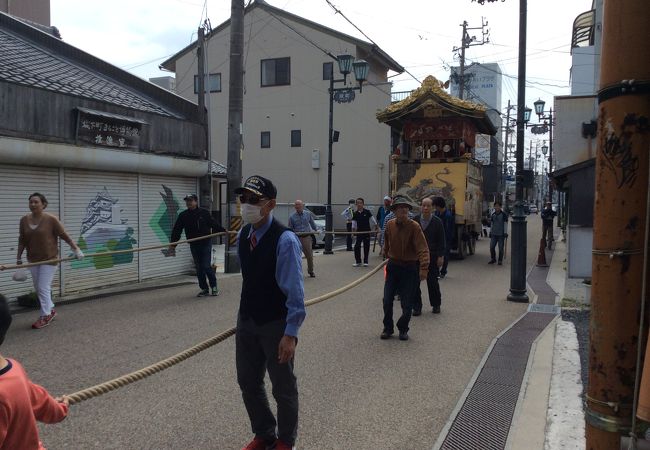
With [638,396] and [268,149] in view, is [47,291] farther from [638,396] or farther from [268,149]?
[268,149]

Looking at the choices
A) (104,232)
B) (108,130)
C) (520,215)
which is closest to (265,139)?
(108,130)

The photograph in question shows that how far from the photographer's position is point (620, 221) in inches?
73.3

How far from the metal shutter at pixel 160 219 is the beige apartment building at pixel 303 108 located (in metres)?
17.1

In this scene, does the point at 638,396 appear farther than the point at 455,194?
No

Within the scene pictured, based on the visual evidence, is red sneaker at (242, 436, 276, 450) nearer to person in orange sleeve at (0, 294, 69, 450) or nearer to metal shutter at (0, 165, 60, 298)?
person in orange sleeve at (0, 294, 69, 450)

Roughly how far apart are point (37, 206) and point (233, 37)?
730cm

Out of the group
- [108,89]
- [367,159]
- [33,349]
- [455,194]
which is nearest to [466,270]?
[455,194]

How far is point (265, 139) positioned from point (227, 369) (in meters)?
26.2

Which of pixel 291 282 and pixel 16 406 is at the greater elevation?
pixel 291 282

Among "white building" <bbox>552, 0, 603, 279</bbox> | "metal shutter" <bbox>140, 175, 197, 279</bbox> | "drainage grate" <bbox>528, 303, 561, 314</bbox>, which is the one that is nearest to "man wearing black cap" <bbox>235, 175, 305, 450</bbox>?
"white building" <bbox>552, 0, 603, 279</bbox>

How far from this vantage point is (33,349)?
625 centimetres

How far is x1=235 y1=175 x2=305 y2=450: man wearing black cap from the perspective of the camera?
343 cm

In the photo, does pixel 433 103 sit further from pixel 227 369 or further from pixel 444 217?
pixel 227 369

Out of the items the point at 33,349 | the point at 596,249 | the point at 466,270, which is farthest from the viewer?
the point at 466,270
